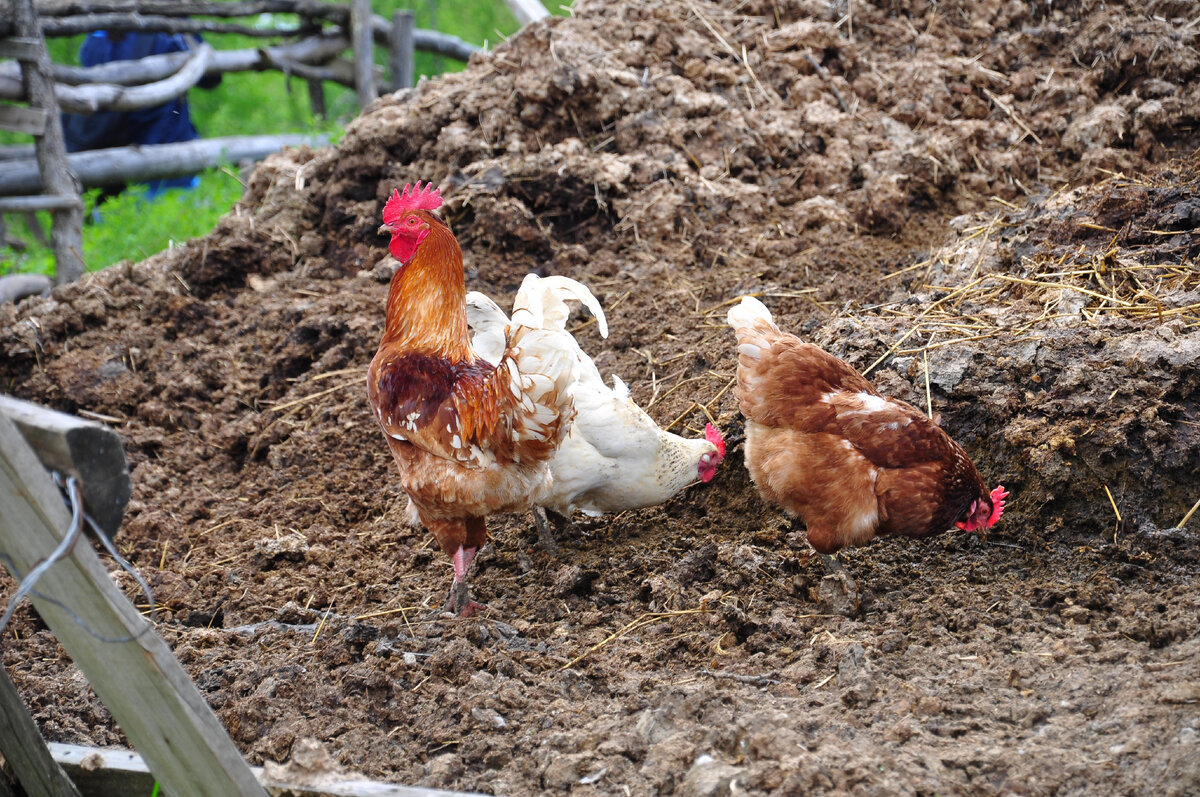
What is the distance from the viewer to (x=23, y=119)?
7582 mm

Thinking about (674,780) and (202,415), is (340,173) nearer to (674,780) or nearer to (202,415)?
(202,415)

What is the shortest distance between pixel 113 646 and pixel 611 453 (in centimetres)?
248

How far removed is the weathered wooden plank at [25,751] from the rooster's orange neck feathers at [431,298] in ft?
6.34

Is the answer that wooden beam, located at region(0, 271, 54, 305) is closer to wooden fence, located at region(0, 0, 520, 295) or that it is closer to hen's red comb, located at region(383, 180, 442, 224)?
wooden fence, located at region(0, 0, 520, 295)

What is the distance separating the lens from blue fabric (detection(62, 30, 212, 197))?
424 inches

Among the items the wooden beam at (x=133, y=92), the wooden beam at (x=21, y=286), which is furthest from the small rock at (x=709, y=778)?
the wooden beam at (x=133, y=92)

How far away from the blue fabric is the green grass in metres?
0.76

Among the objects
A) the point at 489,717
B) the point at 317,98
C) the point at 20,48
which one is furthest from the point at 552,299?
the point at 317,98

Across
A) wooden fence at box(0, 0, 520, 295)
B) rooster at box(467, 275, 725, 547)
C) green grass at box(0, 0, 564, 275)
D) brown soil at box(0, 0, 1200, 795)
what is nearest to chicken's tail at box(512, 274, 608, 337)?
rooster at box(467, 275, 725, 547)

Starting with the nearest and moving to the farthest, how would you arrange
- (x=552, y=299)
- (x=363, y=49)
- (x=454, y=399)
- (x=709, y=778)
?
1. (x=709, y=778)
2. (x=454, y=399)
3. (x=552, y=299)
4. (x=363, y=49)

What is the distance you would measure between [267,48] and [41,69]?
419cm

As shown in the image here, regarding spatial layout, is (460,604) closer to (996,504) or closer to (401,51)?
(996,504)

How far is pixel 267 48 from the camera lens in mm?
11523

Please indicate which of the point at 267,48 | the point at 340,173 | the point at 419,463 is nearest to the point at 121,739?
the point at 419,463
